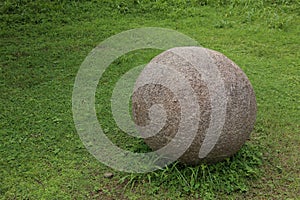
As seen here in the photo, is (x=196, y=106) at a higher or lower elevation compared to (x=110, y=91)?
higher

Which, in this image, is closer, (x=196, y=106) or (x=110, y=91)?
(x=196, y=106)

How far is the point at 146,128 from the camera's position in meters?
4.91

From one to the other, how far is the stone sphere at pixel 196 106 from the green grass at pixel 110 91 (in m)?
0.39

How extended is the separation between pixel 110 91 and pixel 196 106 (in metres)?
2.90

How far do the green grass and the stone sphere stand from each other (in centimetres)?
39

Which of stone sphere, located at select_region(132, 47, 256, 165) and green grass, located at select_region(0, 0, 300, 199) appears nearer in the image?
stone sphere, located at select_region(132, 47, 256, 165)

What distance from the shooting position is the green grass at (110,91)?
4949 mm

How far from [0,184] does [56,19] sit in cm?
600

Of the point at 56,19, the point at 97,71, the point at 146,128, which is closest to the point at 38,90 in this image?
the point at 97,71

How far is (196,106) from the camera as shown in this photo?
181 inches

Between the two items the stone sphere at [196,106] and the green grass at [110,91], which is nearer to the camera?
the stone sphere at [196,106]

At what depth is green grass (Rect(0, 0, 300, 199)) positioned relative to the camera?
4.95 m

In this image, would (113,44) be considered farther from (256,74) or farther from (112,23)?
(256,74)

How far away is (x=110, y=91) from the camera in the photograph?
7.24m
